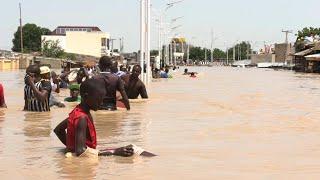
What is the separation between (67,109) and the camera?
1519cm

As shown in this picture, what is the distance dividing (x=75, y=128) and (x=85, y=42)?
12443 centimetres

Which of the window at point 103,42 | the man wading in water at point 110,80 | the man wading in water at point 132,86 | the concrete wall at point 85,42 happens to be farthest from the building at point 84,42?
the man wading in water at point 110,80

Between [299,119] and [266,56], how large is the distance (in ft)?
553

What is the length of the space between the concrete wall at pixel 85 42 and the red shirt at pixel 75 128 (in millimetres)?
122488

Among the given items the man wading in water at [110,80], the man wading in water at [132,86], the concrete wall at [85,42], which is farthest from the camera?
the concrete wall at [85,42]

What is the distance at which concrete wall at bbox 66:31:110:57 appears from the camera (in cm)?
12950

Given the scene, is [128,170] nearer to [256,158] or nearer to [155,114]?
[256,158]

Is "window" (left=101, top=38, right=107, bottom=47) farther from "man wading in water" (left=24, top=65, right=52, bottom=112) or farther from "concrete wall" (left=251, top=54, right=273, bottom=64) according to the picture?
"man wading in water" (left=24, top=65, right=52, bottom=112)

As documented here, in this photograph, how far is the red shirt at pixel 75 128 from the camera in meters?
7.76

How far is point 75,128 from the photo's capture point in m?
7.74

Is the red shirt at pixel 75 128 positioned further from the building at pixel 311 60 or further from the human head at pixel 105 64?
the building at pixel 311 60

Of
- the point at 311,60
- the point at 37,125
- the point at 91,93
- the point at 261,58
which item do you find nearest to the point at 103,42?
the point at 261,58

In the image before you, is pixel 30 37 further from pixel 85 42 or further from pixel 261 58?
pixel 261 58

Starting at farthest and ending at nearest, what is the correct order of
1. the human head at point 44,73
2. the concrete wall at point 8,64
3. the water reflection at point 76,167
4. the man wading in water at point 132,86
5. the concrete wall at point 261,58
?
the concrete wall at point 261,58 → the concrete wall at point 8,64 → the man wading in water at point 132,86 → the human head at point 44,73 → the water reflection at point 76,167
